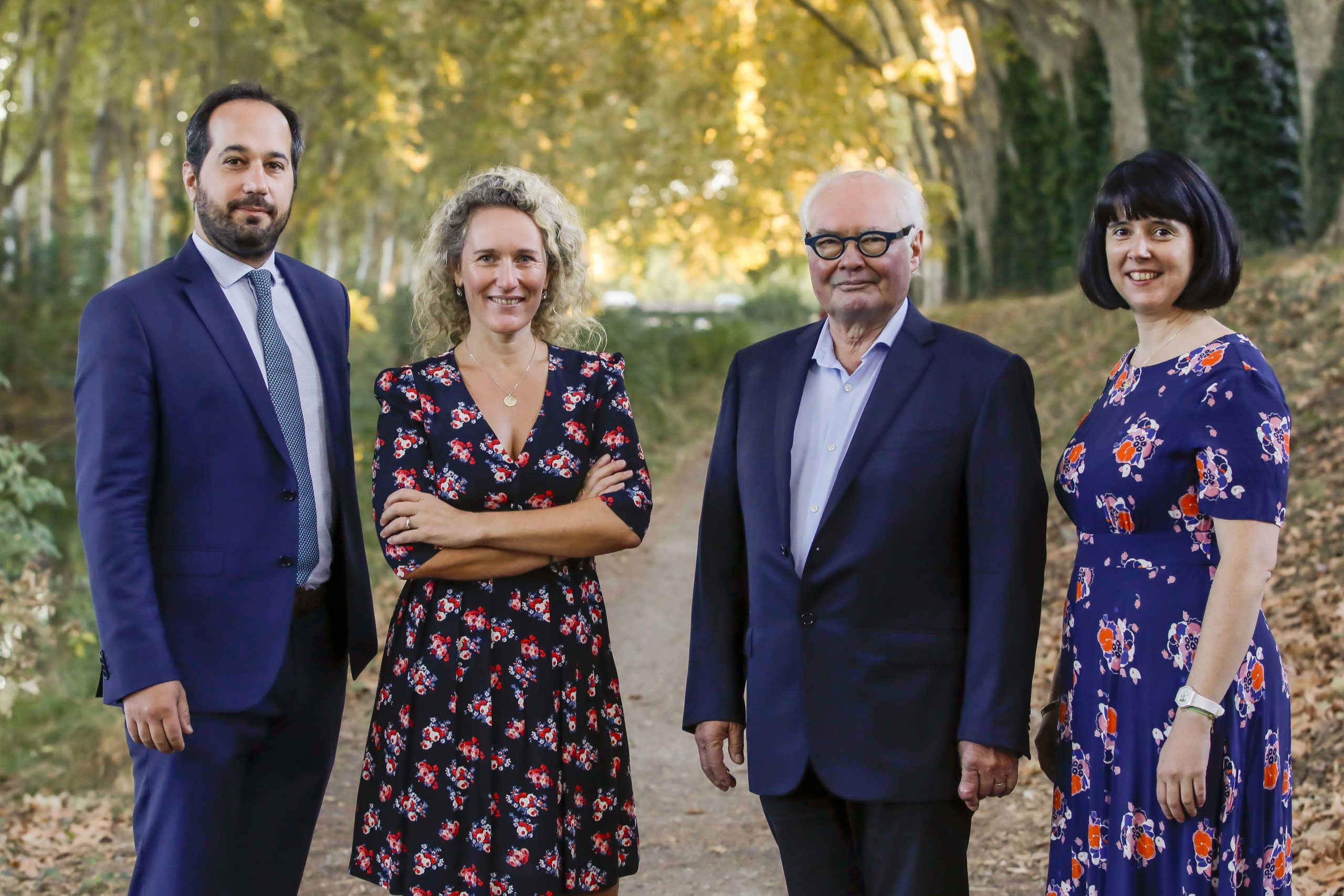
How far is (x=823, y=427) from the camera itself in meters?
3.22

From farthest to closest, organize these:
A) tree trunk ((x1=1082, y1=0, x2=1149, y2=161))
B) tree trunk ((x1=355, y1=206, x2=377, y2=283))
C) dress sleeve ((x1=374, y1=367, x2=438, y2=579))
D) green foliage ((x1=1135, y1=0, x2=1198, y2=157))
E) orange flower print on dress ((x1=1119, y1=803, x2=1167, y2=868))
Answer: tree trunk ((x1=355, y1=206, x2=377, y2=283)) < tree trunk ((x1=1082, y1=0, x2=1149, y2=161)) < green foliage ((x1=1135, y1=0, x2=1198, y2=157)) < dress sleeve ((x1=374, y1=367, x2=438, y2=579)) < orange flower print on dress ((x1=1119, y1=803, x2=1167, y2=868))

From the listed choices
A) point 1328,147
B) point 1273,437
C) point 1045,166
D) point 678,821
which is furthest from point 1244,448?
point 1045,166

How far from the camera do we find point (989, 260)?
84.9 ft

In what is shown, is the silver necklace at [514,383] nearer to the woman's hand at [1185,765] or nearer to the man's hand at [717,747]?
the man's hand at [717,747]

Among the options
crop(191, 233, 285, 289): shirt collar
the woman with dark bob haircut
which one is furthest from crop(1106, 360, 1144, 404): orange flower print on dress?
crop(191, 233, 285, 289): shirt collar

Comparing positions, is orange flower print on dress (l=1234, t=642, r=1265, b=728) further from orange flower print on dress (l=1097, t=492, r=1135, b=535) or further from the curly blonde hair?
the curly blonde hair

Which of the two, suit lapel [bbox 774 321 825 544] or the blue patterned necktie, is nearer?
suit lapel [bbox 774 321 825 544]

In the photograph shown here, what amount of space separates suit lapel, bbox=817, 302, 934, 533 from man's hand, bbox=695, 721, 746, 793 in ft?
2.05

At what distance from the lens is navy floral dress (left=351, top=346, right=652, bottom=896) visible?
329 cm

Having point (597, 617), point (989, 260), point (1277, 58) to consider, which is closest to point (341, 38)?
point (1277, 58)

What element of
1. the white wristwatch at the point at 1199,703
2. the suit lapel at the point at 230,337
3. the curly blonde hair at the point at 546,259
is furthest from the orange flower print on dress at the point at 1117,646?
the suit lapel at the point at 230,337

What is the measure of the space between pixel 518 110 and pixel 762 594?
19004 millimetres

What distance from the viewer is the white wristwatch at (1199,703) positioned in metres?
2.78

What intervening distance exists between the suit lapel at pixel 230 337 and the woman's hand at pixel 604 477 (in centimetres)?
82
